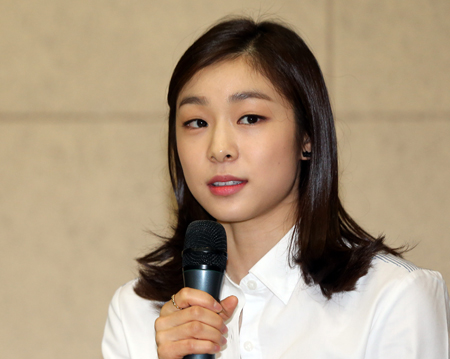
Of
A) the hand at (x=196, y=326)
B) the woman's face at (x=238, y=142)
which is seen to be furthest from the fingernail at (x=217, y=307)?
the woman's face at (x=238, y=142)

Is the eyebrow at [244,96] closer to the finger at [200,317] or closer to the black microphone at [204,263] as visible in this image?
the black microphone at [204,263]

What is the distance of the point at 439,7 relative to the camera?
2.36 metres

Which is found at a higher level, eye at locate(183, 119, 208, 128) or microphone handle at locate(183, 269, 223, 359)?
eye at locate(183, 119, 208, 128)

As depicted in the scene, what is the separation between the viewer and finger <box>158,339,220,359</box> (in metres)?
1.13

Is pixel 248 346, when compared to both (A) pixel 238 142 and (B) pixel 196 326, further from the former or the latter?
(A) pixel 238 142

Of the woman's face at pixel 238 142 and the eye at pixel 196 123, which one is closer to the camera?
the woman's face at pixel 238 142

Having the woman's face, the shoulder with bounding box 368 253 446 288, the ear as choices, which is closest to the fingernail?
the woman's face

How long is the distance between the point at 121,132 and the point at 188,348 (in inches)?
55.3

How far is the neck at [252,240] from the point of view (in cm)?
164

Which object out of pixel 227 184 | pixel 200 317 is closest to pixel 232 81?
pixel 227 184

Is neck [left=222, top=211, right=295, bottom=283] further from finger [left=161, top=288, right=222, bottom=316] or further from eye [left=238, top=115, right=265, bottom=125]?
finger [left=161, top=288, right=222, bottom=316]

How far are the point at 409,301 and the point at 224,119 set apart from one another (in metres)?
0.67

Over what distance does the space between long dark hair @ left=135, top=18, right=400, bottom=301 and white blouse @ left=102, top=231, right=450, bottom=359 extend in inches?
1.8

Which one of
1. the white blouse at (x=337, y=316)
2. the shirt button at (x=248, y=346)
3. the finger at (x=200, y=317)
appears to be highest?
the finger at (x=200, y=317)
